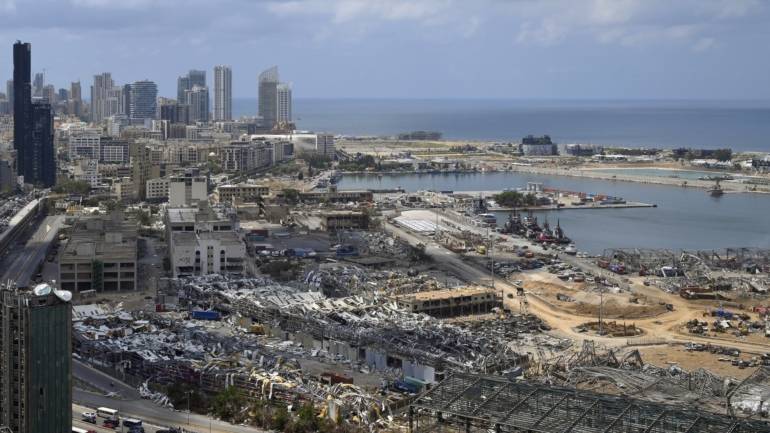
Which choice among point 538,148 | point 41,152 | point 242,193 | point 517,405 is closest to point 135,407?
point 517,405

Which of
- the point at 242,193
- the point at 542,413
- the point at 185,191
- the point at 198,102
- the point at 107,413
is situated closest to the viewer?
the point at 542,413

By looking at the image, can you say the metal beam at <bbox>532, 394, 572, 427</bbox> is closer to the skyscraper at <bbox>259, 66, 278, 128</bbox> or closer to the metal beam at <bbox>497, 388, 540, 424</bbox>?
the metal beam at <bbox>497, 388, 540, 424</bbox>

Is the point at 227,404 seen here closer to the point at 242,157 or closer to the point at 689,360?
the point at 689,360

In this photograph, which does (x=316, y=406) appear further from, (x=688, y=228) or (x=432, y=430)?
(x=688, y=228)

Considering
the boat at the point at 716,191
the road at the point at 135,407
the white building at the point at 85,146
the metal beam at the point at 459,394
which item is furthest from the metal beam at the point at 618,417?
the white building at the point at 85,146

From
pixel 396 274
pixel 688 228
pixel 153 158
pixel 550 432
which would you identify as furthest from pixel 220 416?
pixel 153 158

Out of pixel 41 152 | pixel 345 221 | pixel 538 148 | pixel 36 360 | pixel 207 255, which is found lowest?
pixel 345 221
